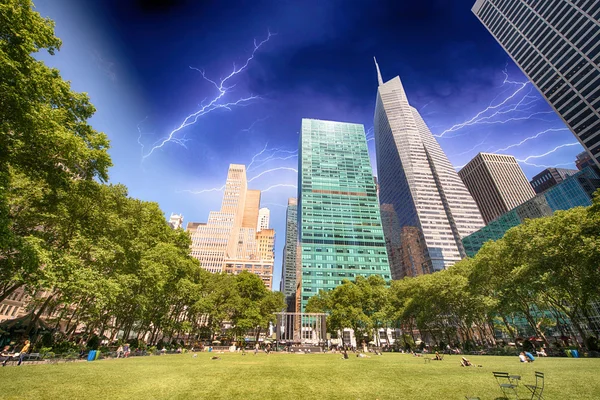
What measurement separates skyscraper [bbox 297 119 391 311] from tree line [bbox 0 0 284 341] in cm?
7015

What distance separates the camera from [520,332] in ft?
238

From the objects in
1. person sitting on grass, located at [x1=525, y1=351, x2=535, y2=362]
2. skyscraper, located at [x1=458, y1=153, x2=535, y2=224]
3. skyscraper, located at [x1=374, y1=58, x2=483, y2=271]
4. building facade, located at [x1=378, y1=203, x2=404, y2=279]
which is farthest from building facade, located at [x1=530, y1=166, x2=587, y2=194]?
person sitting on grass, located at [x1=525, y1=351, x2=535, y2=362]

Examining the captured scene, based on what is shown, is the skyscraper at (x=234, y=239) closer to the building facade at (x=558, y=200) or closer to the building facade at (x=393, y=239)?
the building facade at (x=393, y=239)

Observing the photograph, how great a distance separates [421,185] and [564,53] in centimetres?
7085

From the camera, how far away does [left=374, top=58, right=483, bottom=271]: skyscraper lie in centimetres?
11958

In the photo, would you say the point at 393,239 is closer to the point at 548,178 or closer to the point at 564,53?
the point at 548,178

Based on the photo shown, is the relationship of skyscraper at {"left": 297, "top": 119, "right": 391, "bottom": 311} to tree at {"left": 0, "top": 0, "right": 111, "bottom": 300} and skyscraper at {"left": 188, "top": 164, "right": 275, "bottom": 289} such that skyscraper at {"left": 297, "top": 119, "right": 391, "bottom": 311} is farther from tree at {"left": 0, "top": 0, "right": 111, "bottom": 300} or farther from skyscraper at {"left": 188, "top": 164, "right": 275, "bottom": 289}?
tree at {"left": 0, "top": 0, "right": 111, "bottom": 300}

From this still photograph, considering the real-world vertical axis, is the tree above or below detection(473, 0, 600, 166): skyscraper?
below

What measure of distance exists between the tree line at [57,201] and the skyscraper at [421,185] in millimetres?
115583

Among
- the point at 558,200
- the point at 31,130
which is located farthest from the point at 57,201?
the point at 558,200

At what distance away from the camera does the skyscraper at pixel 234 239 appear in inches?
5113

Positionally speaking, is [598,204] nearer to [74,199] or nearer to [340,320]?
[340,320]

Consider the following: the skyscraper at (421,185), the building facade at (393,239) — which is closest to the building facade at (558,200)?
the skyscraper at (421,185)

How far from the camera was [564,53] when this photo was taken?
81.2 metres
